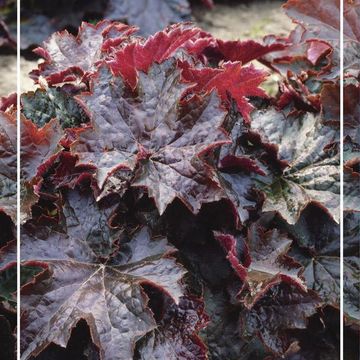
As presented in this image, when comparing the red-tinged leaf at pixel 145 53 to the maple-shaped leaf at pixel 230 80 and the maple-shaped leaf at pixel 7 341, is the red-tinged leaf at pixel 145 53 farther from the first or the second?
the maple-shaped leaf at pixel 7 341

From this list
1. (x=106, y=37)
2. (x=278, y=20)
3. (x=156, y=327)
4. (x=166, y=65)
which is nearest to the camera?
(x=156, y=327)

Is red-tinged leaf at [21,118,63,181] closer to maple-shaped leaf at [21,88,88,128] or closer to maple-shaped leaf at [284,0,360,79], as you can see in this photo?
maple-shaped leaf at [21,88,88,128]

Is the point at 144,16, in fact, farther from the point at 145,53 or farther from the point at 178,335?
the point at 178,335

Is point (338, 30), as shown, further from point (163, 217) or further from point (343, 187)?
point (163, 217)

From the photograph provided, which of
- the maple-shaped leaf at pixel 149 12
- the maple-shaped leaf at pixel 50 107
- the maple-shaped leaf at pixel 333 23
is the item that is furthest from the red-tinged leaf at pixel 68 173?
the maple-shaped leaf at pixel 149 12

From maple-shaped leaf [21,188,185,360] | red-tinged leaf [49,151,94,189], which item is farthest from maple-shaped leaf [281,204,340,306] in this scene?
red-tinged leaf [49,151,94,189]

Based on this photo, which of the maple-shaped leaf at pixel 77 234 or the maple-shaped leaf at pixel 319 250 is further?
the maple-shaped leaf at pixel 319 250

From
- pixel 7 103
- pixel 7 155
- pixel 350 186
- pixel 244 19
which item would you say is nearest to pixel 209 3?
pixel 244 19

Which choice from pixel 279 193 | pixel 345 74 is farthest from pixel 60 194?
pixel 345 74
